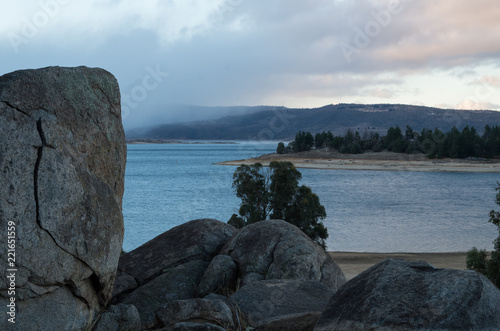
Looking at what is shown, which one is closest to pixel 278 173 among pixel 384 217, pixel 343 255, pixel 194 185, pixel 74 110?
pixel 343 255

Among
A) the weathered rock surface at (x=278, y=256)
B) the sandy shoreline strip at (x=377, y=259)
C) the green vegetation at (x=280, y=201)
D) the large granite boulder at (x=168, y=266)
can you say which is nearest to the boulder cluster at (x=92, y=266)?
the large granite boulder at (x=168, y=266)

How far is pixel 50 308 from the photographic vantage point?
6.67 meters

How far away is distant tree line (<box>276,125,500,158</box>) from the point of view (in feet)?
425

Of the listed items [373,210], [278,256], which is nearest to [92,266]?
[278,256]

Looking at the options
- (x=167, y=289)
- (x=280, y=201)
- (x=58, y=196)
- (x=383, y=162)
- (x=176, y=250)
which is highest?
(x=58, y=196)

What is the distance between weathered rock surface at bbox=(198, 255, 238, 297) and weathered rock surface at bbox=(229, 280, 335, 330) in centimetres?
141

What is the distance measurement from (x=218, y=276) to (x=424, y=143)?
450ft

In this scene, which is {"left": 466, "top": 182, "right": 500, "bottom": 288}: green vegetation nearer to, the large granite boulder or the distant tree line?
the large granite boulder

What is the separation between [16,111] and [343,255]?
24236 millimetres

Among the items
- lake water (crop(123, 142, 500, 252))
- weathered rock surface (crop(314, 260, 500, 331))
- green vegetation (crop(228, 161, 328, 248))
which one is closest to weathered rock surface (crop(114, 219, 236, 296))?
weathered rock surface (crop(314, 260, 500, 331))

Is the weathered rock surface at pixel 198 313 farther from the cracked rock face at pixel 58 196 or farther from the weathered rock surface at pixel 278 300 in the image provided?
the cracked rock face at pixel 58 196

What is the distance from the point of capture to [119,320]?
7656 mm

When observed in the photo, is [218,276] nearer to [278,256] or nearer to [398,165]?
[278,256]

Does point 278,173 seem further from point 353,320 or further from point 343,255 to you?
point 353,320
